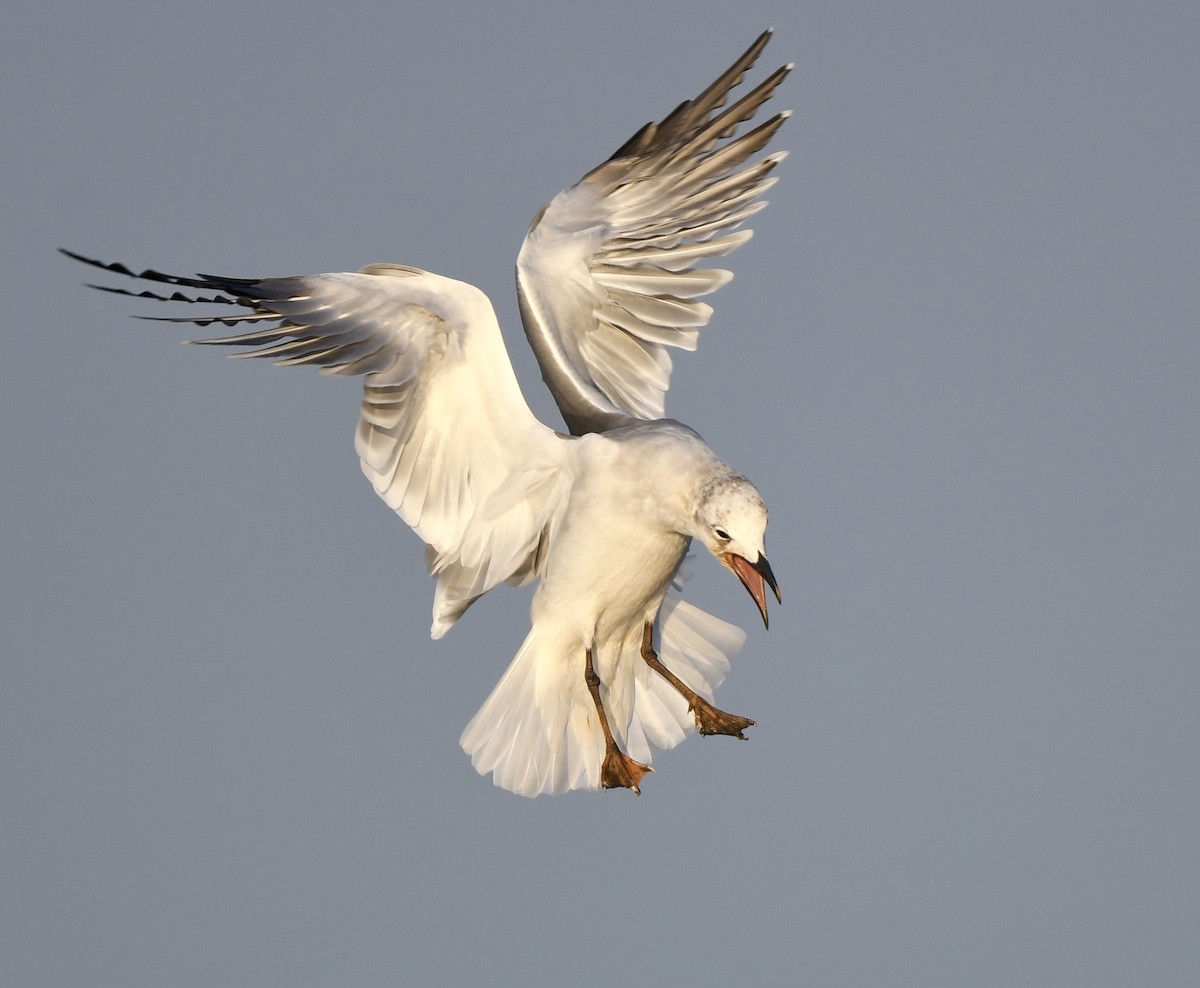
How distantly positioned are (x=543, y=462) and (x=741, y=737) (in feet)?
5.08

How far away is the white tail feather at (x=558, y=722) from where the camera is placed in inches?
399

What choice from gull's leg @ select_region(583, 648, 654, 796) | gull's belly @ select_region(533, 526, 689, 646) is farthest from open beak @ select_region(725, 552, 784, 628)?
gull's leg @ select_region(583, 648, 654, 796)

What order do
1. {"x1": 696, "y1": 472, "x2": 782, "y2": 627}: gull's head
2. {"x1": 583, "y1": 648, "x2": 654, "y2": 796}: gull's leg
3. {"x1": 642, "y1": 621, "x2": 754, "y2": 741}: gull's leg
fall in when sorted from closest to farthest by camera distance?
{"x1": 696, "y1": 472, "x2": 782, "y2": 627}: gull's head < {"x1": 583, "y1": 648, "x2": 654, "y2": 796}: gull's leg < {"x1": 642, "y1": 621, "x2": 754, "y2": 741}: gull's leg

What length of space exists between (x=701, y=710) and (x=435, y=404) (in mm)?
1871

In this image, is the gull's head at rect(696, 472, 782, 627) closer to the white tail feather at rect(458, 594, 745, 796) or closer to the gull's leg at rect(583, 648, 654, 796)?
the gull's leg at rect(583, 648, 654, 796)

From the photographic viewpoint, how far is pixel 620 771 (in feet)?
32.4

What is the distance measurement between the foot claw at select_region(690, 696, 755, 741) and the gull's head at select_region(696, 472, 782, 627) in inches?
48.6

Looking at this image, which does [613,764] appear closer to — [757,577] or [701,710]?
[701,710]

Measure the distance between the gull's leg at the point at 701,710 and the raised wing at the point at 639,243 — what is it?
103cm

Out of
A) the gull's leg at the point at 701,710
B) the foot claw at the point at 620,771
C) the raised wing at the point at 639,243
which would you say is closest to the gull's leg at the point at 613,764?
the foot claw at the point at 620,771

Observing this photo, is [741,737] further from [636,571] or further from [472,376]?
[472,376]

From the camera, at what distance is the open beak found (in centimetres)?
887

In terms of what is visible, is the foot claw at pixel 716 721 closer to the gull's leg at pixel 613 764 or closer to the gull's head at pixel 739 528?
the gull's leg at pixel 613 764

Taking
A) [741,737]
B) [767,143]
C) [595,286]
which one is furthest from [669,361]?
[741,737]
